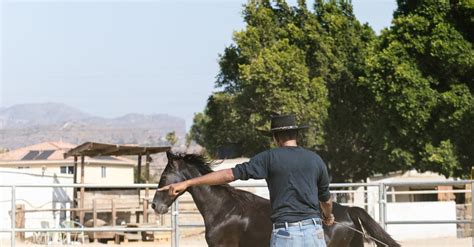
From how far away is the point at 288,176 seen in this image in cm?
589

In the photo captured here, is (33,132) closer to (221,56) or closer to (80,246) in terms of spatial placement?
(221,56)

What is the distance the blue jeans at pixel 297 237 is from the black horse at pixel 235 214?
2706mm

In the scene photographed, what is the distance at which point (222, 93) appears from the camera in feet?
111

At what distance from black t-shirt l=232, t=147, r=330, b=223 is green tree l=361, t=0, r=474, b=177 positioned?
1925 cm

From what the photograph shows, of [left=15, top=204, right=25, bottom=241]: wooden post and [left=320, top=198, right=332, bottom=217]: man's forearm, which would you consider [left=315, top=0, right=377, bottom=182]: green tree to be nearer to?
[left=15, top=204, right=25, bottom=241]: wooden post

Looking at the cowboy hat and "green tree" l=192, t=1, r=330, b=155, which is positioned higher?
"green tree" l=192, t=1, r=330, b=155

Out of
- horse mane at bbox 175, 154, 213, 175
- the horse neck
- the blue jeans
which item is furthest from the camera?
horse mane at bbox 175, 154, 213, 175

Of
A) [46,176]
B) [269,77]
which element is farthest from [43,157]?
[46,176]

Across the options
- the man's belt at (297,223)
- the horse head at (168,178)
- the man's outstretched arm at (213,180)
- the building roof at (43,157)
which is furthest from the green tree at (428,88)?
the building roof at (43,157)

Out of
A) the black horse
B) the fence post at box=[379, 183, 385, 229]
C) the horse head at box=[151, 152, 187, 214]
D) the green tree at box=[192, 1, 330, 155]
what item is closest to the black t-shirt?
the black horse

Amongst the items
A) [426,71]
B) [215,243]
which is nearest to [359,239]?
[215,243]

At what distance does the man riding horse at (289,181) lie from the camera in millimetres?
5879

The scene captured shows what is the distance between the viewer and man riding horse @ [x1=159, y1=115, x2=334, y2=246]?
5879 millimetres

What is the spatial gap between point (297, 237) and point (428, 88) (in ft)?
66.7
